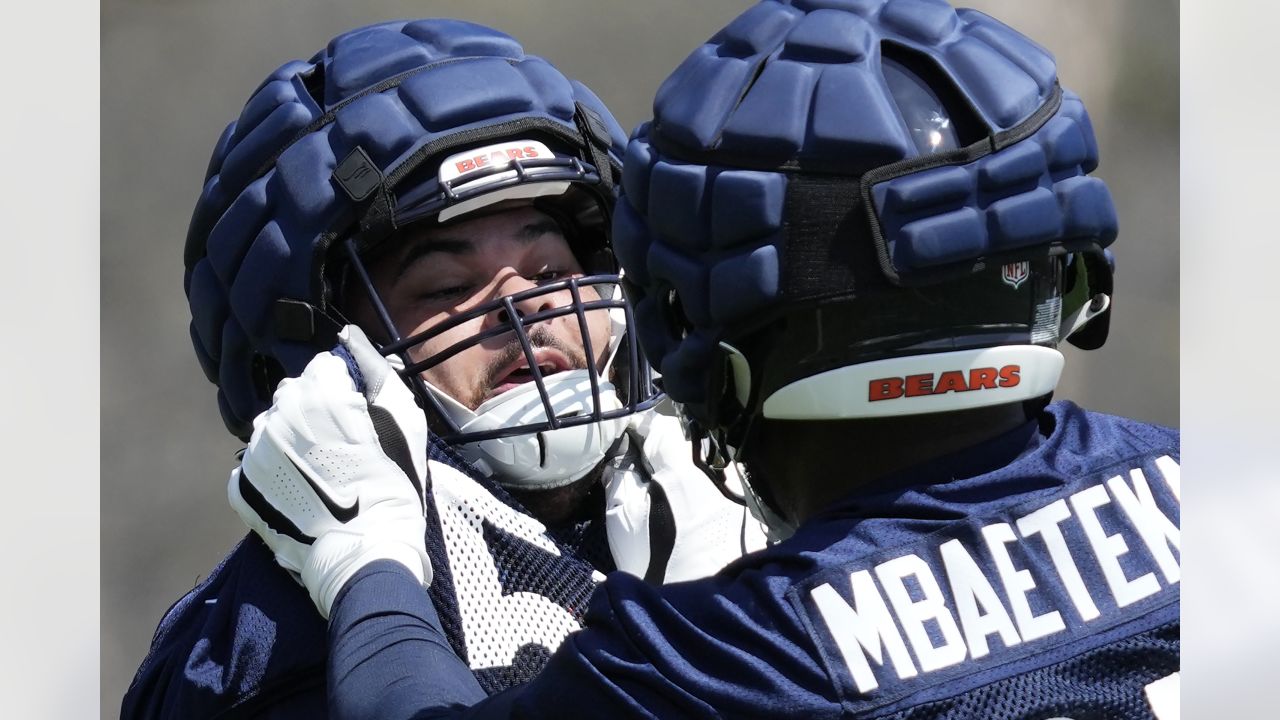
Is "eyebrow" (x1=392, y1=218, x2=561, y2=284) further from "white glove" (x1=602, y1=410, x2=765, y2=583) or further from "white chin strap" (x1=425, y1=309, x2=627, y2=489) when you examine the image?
"white glove" (x1=602, y1=410, x2=765, y2=583)

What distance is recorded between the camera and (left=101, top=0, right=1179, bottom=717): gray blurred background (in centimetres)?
389

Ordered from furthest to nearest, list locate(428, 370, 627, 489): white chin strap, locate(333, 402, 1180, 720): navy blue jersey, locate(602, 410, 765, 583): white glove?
locate(602, 410, 765, 583): white glove, locate(428, 370, 627, 489): white chin strap, locate(333, 402, 1180, 720): navy blue jersey

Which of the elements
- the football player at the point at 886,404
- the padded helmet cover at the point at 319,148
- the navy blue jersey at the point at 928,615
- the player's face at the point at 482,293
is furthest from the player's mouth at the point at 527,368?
the navy blue jersey at the point at 928,615

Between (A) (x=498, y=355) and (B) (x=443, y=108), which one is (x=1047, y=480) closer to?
(A) (x=498, y=355)

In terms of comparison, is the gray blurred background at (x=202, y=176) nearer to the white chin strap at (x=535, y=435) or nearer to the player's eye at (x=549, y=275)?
the player's eye at (x=549, y=275)

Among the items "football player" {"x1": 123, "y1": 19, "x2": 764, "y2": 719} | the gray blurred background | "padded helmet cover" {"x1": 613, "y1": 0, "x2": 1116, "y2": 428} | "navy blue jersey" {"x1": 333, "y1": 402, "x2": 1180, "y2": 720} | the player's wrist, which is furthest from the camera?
the gray blurred background

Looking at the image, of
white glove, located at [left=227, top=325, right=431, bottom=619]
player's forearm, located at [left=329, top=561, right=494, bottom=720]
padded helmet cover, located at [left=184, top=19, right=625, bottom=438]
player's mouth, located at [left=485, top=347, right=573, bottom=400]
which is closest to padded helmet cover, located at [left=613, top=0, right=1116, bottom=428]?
player's forearm, located at [left=329, top=561, right=494, bottom=720]

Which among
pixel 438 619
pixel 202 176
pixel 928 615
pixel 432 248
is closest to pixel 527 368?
pixel 432 248

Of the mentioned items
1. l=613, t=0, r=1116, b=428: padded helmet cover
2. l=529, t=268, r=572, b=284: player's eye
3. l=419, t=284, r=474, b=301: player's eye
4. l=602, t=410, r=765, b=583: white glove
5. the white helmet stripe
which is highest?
l=613, t=0, r=1116, b=428: padded helmet cover

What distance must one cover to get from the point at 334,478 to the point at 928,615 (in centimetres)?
91

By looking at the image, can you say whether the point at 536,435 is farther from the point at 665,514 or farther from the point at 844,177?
the point at 844,177

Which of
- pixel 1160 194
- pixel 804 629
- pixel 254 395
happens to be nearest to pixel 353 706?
pixel 804 629

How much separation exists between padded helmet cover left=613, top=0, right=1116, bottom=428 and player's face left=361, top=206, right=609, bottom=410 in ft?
2.37

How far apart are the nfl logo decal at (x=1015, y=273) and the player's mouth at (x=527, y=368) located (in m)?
0.96
